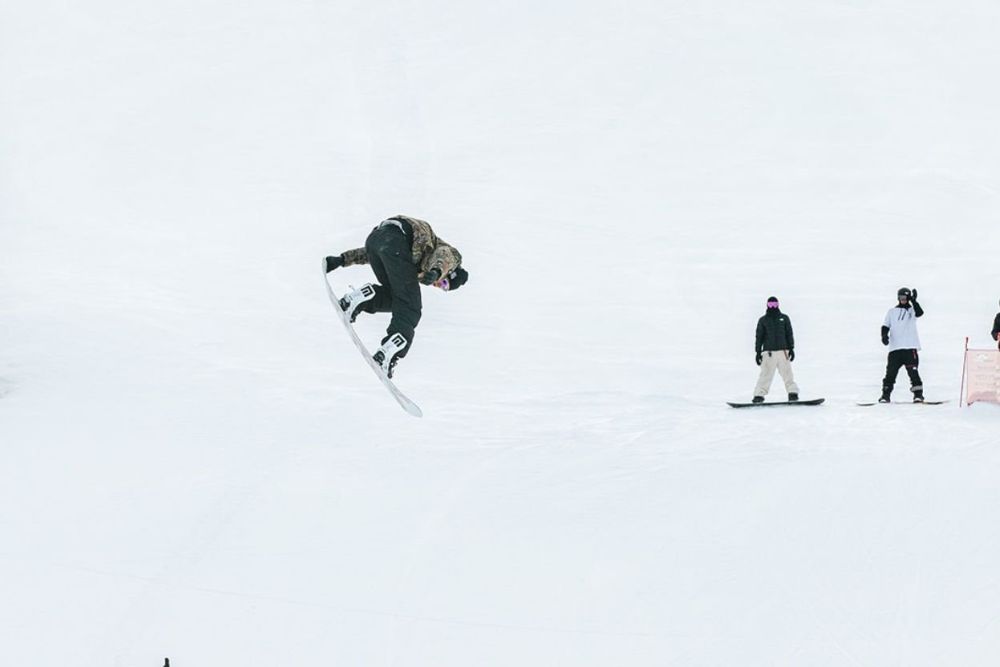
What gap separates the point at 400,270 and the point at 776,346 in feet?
18.5

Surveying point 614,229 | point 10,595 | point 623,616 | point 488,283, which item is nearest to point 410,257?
point 623,616

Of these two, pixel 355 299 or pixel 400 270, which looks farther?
pixel 355 299

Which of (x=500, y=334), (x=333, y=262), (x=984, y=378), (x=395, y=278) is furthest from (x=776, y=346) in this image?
(x=500, y=334)

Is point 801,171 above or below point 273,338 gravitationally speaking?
above

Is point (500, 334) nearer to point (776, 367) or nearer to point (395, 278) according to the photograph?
point (776, 367)

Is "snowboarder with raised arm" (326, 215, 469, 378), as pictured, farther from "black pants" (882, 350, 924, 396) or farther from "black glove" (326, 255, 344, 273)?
"black pants" (882, 350, 924, 396)

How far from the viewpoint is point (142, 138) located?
37031mm

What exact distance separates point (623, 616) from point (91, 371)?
876cm

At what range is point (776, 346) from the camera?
53.1 feet

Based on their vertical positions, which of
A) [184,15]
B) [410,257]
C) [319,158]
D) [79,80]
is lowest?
[410,257]

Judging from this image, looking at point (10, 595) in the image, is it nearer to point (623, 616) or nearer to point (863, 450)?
point (623, 616)

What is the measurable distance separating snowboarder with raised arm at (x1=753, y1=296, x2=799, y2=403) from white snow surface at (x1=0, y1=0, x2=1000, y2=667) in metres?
0.40

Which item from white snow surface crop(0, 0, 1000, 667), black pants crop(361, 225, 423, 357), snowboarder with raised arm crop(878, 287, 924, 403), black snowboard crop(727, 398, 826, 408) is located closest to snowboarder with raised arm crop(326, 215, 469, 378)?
black pants crop(361, 225, 423, 357)

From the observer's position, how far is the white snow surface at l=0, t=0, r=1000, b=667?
38.9 ft
